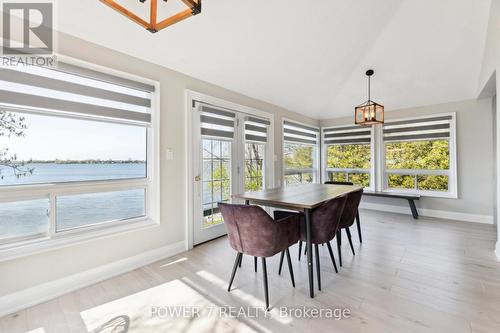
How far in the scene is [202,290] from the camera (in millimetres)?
2238

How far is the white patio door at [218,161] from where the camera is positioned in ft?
11.2

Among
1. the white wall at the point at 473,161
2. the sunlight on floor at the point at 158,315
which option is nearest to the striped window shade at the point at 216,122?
the sunlight on floor at the point at 158,315

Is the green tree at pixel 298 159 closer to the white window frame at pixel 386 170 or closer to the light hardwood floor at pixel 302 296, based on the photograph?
the white window frame at pixel 386 170

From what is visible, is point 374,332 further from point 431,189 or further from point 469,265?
point 431,189

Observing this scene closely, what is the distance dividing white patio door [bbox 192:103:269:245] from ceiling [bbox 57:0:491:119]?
545mm

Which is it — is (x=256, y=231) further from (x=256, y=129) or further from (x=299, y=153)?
(x=299, y=153)

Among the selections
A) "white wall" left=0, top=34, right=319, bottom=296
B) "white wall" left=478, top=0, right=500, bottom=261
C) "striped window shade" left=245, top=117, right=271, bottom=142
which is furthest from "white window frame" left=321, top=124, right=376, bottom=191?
"white wall" left=0, top=34, right=319, bottom=296

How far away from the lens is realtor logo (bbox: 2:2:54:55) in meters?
1.97

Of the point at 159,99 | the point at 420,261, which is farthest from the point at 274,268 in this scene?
the point at 159,99

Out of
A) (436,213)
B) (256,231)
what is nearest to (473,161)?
(436,213)

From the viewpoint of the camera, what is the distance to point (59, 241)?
2.21m

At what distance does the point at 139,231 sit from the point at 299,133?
4172 millimetres

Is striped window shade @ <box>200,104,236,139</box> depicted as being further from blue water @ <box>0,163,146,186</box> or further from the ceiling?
blue water @ <box>0,163,146,186</box>

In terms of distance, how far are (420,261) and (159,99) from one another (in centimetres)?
368
